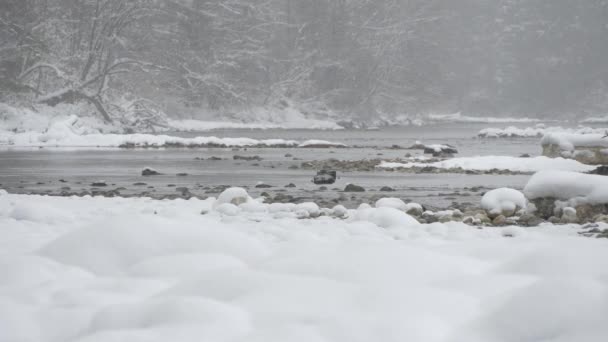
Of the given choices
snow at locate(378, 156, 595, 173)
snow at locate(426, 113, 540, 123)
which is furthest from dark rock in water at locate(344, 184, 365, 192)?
snow at locate(426, 113, 540, 123)

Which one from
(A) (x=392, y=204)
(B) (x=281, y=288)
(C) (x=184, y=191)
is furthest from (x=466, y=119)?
(B) (x=281, y=288)

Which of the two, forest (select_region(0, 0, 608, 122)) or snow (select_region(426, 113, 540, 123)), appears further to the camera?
snow (select_region(426, 113, 540, 123))

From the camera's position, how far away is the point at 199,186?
505 inches

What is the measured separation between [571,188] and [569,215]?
46 cm

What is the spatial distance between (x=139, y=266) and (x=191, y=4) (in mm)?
45748

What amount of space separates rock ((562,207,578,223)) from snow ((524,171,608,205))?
17 cm

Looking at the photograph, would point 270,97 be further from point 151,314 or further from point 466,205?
point 151,314

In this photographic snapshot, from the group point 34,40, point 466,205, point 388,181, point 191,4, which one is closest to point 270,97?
point 191,4

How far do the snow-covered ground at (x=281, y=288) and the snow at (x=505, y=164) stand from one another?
36.5ft

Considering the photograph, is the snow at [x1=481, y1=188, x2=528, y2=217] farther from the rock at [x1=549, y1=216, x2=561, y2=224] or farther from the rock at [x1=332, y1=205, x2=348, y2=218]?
the rock at [x1=332, y1=205, x2=348, y2=218]

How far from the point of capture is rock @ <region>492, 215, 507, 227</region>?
775 cm

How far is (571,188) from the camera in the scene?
26.9 ft

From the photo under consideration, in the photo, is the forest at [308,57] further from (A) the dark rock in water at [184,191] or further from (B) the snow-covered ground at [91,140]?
(A) the dark rock in water at [184,191]

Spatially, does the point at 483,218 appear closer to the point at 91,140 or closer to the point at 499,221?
the point at 499,221
